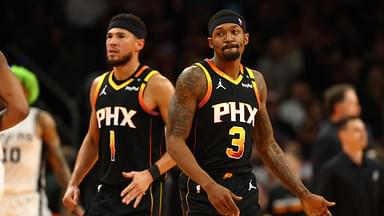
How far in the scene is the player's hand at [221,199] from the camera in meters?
6.94

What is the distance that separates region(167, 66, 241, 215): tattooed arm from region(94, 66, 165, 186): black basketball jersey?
79 cm

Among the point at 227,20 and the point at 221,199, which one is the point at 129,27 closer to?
the point at 227,20

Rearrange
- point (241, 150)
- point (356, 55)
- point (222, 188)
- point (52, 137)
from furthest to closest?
point (356, 55)
point (52, 137)
point (241, 150)
point (222, 188)

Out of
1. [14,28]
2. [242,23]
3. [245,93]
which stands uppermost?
[14,28]

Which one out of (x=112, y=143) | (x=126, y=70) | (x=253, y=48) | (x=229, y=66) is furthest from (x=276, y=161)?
(x=253, y=48)

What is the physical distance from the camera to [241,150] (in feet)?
24.5

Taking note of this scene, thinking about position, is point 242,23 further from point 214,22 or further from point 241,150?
point 241,150

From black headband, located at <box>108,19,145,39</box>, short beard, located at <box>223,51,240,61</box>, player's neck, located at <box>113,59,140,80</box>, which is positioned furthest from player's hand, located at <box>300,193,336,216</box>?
black headband, located at <box>108,19,145,39</box>

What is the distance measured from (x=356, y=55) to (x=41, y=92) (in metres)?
5.14

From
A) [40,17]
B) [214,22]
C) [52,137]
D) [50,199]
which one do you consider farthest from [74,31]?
[214,22]

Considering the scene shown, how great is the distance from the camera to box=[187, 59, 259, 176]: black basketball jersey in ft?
24.2

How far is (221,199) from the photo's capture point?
22.8 feet

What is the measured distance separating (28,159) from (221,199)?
9.97ft

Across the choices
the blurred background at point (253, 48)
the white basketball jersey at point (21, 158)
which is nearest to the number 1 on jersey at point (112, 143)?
the white basketball jersey at point (21, 158)
